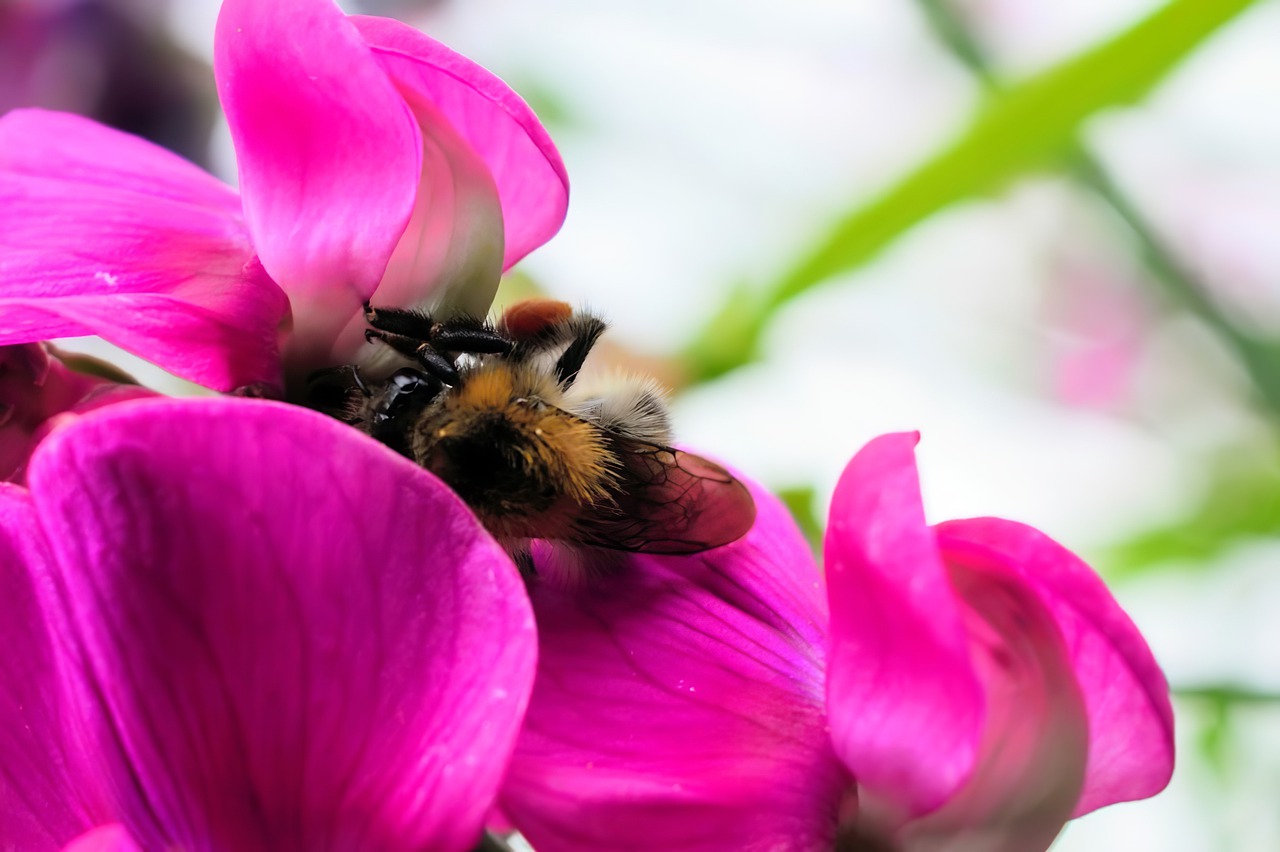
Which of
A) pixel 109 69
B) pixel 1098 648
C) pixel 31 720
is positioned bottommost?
pixel 109 69

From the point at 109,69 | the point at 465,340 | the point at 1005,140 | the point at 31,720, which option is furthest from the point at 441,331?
the point at 109,69

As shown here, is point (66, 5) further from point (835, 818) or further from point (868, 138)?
point (835, 818)

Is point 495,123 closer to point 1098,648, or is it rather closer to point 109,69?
point 1098,648

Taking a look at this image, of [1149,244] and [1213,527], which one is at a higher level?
[1149,244]

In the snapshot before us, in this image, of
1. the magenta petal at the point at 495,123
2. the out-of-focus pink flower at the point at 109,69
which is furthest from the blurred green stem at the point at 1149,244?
the out-of-focus pink flower at the point at 109,69

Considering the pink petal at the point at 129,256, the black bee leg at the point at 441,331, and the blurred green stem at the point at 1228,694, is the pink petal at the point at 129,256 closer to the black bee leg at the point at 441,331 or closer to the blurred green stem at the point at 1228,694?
the black bee leg at the point at 441,331
